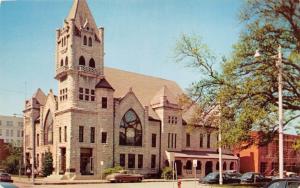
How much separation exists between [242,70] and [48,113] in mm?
26058

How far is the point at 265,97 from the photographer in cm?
1658

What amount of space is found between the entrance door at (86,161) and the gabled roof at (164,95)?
8557 millimetres

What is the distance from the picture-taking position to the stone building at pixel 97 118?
1433 inches

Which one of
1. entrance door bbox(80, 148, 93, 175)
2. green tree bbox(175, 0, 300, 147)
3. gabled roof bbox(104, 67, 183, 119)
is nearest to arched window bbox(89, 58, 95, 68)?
gabled roof bbox(104, 67, 183, 119)

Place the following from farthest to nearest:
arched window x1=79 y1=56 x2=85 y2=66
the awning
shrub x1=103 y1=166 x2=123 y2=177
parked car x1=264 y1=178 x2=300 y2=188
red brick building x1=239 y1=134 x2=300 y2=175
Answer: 1. the awning
2. red brick building x1=239 y1=134 x2=300 y2=175
3. arched window x1=79 y1=56 x2=85 y2=66
4. shrub x1=103 y1=166 x2=123 y2=177
5. parked car x1=264 y1=178 x2=300 y2=188

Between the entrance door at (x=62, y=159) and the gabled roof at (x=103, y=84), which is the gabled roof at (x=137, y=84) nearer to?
the gabled roof at (x=103, y=84)

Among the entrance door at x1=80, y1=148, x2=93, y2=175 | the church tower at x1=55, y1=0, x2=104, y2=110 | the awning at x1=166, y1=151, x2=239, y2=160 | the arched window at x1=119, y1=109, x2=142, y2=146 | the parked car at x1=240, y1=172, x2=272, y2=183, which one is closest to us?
the parked car at x1=240, y1=172, x2=272, y2=183

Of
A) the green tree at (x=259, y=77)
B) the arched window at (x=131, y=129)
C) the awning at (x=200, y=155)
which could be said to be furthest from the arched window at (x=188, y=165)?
the green tree at (x=259, y=77)

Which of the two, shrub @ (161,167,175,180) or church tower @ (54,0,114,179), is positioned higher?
church tower @ (54,0,114,179)

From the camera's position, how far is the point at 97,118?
37500mm

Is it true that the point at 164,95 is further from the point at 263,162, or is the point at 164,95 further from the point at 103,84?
the point at 263,162

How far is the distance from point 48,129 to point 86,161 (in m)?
5.12

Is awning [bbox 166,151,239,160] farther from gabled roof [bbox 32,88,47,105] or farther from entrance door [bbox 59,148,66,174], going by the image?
gabled roof [bbox 32,88,47,105]

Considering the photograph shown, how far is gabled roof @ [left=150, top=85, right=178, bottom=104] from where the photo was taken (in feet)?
139
